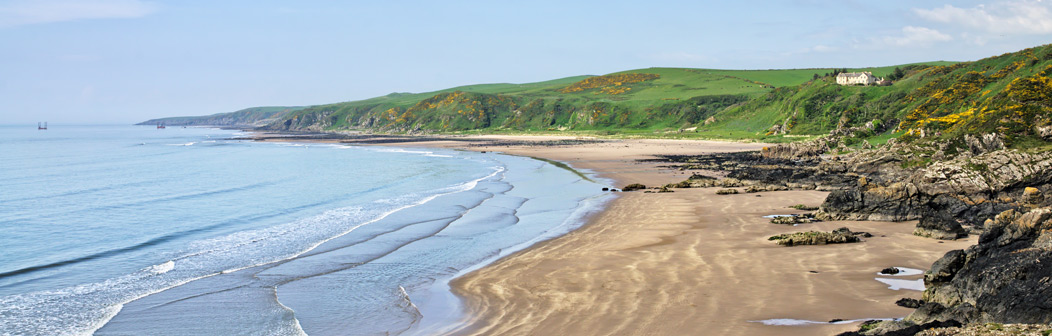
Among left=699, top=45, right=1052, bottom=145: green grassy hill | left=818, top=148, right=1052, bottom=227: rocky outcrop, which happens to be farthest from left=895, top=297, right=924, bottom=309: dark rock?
left=699, top=45, right=1052, bottom=145: green grassy hill

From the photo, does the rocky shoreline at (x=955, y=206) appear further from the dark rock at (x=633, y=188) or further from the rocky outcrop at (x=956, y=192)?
the dark rock at (x=633, y=188)

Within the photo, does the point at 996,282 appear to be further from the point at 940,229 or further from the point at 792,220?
the point at 792,220

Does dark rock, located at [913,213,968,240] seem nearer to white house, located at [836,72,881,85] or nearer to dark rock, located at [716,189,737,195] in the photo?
dark rock, located at [716,189,737,195]

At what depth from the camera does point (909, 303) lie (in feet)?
41.5

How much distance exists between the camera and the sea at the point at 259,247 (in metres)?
14.5

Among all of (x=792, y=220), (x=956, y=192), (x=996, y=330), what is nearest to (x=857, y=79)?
(x=956, y=192)

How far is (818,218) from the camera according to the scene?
989 inches

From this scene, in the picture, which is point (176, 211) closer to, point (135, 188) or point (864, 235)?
point (135, 188)

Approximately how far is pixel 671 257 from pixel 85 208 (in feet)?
102

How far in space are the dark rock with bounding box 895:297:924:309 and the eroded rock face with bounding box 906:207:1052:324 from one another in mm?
168

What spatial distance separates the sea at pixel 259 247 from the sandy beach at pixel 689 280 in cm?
146

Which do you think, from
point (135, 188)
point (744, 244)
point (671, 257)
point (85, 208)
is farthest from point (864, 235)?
point (135, 188)

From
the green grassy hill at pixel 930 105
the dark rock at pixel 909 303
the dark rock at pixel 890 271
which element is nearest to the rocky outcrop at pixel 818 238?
the dark rock at pixel 890 271

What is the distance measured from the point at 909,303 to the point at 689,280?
15.9ft
